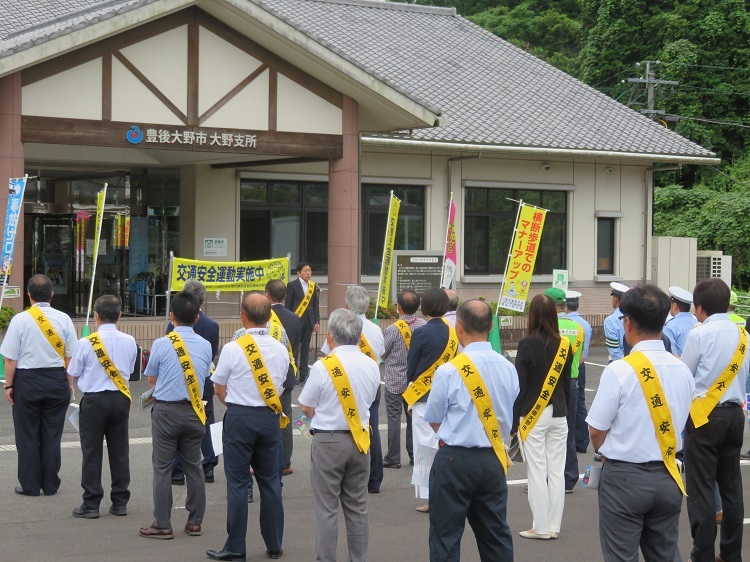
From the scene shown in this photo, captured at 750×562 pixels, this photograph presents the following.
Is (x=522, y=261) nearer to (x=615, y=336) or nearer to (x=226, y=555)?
(x=615, y=336)

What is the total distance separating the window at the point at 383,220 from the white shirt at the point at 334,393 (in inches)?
644

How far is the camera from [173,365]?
729 centimetres

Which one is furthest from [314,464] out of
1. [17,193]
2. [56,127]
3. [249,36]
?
[249,36]

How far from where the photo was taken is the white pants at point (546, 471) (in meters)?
7.61

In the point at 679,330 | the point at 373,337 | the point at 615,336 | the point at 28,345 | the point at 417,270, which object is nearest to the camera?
the point at 28,345

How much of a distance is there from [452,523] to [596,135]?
67.7ft

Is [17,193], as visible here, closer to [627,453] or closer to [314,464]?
[314,464]

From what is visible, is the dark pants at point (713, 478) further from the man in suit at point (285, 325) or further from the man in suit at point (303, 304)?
the man in suit at point (303, 304)

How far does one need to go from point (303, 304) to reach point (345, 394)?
8663 millimetres

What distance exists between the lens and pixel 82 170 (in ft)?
69.6

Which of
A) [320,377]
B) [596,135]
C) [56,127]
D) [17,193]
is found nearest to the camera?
[320,377]

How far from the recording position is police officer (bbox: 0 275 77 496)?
852cm

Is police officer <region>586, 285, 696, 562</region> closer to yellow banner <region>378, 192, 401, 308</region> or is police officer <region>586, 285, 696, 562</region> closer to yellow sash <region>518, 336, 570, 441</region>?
yellow sash <region>518, 336, 570, 441</region>

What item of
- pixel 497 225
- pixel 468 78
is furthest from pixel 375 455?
pixel 468 78
